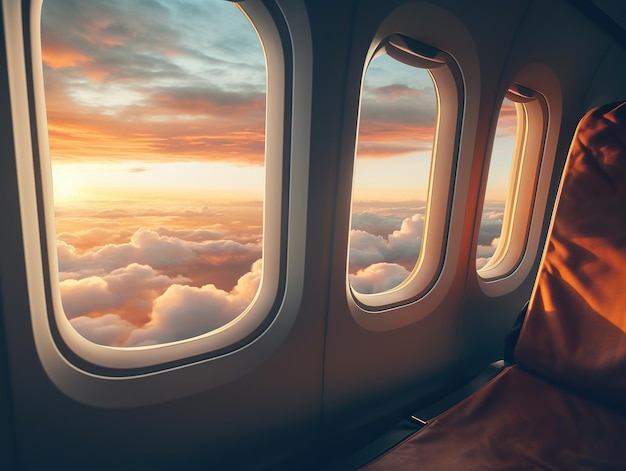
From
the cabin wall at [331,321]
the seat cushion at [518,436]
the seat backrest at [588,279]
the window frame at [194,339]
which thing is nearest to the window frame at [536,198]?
the cabin wall at [331,321]

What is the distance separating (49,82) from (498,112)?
6.86 ft

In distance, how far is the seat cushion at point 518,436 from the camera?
1.38m

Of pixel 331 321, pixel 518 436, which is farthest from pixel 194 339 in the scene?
pixel 518 436

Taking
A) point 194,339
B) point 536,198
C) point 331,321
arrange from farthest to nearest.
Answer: point 536,198, point 331,321, point 194,339

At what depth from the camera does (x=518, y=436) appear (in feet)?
4.93

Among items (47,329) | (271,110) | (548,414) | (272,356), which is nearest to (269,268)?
(272,356)

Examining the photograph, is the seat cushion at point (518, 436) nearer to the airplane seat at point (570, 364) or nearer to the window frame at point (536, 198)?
the airplane seat at point (570, 364)

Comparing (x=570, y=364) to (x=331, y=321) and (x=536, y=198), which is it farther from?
(x=536, y=198)

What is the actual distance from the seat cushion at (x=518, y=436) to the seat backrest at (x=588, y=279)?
14 cm

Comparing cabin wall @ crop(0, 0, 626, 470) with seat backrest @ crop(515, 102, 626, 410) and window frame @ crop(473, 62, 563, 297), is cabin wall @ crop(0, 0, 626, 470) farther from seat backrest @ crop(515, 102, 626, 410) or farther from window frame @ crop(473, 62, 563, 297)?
seat backrest @ crop(515, 102, 626, 410)

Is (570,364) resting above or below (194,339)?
below

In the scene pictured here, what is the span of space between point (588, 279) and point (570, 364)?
39cm

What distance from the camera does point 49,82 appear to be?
3.62ft

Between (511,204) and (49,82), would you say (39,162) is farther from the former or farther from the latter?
(511,204)
